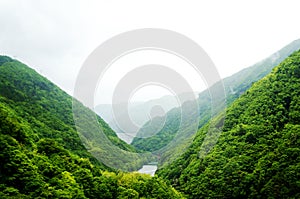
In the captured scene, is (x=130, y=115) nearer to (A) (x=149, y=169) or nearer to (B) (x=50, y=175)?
(B) (x=50, y=175)

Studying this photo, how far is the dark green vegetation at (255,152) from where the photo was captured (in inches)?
1029

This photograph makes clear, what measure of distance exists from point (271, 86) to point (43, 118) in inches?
1186

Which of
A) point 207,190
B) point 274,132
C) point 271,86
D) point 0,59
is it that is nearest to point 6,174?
point 207,190

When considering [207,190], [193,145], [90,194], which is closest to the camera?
[90,194]

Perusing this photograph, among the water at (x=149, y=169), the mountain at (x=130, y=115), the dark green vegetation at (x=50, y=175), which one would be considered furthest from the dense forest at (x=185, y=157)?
the mountain at (x=130, y=115)

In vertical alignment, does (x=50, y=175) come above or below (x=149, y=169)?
above

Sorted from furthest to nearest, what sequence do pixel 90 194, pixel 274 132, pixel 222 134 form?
1. pixel 222 134
2. pixel 274 132
3. pixel 90 194

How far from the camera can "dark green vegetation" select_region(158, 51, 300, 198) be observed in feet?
85.8

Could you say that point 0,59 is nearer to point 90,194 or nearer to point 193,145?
point 193,145

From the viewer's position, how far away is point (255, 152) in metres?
30.1

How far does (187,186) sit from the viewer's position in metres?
31.3

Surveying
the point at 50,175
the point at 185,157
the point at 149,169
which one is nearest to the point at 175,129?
the point at 149,169

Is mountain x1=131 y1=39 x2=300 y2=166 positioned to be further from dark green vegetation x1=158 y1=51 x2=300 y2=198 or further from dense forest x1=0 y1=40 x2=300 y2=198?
dark green vegetation x1=158 y1=51 x2=300 y2=198

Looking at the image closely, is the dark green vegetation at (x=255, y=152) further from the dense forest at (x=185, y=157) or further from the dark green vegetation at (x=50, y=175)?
the dark green vegetation at (x=50, y=175)
